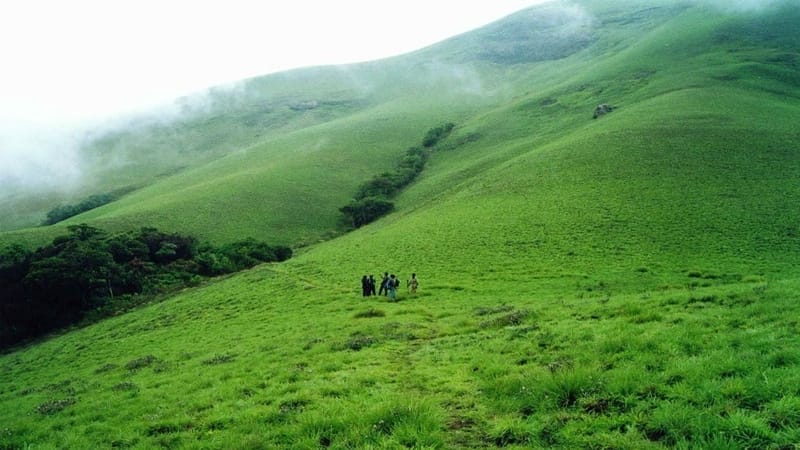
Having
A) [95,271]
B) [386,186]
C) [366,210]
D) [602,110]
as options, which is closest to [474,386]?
[95,271]

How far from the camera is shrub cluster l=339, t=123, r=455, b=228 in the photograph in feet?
279

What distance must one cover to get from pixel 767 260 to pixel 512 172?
41.7 metres

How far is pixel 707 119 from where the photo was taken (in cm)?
7156

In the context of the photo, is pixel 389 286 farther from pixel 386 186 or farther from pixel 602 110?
pixel 602 110

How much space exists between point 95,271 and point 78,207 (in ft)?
265

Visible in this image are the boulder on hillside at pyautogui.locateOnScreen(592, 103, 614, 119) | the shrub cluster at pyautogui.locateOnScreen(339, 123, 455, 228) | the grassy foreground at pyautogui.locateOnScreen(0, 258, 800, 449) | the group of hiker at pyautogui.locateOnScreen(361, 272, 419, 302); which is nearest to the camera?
the grassy foreground at pyautogui.locateOnScreen(0, 258, 800, 449)

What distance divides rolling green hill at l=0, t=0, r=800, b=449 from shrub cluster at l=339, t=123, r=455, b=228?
5.15 metres

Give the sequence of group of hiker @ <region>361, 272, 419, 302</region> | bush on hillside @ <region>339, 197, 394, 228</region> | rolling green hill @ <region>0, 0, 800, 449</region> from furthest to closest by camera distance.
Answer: bush on hillside @ <region>339, 197, 394, 228</region>
group of hiker @ <region>361, 272, 419, 302</region>
rolling green hill @ <region>0, 0, 800, 449</region>

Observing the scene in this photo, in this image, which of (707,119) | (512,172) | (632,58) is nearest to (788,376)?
(512,172)

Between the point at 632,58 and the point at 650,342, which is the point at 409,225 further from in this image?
the point at 632,58

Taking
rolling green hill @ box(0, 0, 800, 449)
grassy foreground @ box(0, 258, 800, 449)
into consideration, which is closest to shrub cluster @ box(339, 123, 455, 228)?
rolling green hill @ box(0, 0, 800, 449)

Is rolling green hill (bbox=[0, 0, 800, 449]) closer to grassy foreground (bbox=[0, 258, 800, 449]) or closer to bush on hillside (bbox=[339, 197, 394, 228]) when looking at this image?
grassy foreground (bbox=[0, 258, 800, 449])

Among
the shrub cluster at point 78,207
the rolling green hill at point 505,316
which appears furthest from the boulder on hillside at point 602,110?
the shrub cluster at point 78,207

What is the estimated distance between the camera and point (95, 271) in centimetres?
5825
